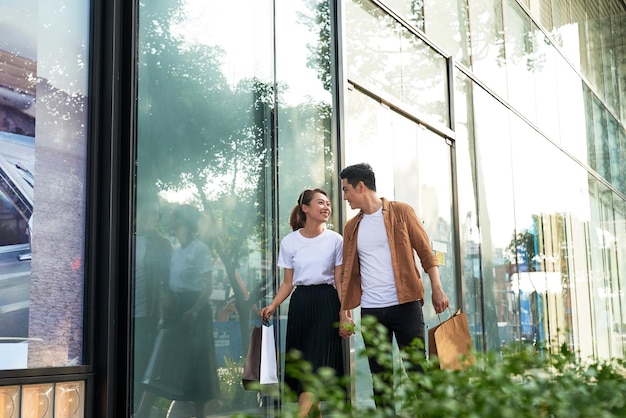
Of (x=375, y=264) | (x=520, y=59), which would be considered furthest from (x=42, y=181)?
(x=520, y=59)

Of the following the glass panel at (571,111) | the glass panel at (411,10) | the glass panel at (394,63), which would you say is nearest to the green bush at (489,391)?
the glass panel at (394,63)

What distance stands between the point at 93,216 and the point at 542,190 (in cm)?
882

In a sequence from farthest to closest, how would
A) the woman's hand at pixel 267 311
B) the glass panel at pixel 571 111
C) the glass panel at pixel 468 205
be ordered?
the glass panel at pixel 571 111, the glass panel at pixel 468 205, the woman's hand at pixel 267 311

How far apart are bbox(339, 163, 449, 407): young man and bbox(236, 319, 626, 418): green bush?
3291 mm

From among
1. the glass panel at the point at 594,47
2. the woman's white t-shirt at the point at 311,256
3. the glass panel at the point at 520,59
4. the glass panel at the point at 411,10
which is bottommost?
the woman's white t-shirt at the point at 311,256

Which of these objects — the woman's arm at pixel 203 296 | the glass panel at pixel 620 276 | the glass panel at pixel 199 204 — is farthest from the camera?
the glass panel at pixel 620 276

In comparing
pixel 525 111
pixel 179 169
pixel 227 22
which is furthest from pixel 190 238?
pixel 525 111

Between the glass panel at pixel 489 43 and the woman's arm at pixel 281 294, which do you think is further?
the glass panel at pixel 489 43

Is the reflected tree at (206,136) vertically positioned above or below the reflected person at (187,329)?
above

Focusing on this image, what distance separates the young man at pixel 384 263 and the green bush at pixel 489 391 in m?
3.29

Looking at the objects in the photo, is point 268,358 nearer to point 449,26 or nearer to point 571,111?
point 449,26

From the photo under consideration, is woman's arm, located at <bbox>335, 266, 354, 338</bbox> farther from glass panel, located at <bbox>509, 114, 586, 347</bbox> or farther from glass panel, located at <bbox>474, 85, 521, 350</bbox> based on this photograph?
glass panel, located at <bbox>509, 114, 586, 347</bbox>

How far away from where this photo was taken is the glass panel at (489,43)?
401 inches

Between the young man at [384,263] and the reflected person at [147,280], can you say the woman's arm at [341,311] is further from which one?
the reflected person at [147,280]
